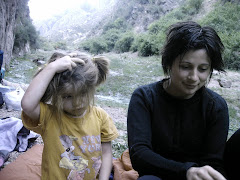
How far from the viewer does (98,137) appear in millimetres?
1287

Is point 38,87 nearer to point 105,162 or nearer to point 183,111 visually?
point 105,162

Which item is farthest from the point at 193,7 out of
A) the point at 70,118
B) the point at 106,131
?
the point at 70,118

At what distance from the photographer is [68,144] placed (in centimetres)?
120

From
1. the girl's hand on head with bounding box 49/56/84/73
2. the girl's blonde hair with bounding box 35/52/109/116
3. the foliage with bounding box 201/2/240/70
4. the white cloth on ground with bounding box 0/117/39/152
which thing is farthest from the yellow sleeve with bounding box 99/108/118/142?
the foliage with bounding box 201/2/240/70

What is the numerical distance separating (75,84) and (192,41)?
0.64m

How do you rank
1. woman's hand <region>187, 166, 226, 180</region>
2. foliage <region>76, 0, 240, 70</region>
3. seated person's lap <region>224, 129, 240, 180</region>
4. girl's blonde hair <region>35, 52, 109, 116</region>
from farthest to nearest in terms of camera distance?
foliage <region>76, 0, 240, 70</region>, seated person's lap <region>224, 129, 240, 180</region>, girl's blonde hair <region>35, 52, 109, 116</region>, woman's hand <region>187, 166, 226, 180</region>

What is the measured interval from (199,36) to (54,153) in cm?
102

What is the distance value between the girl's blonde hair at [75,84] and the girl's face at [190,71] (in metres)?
0.47

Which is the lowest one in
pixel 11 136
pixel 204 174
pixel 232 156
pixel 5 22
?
pixel 11 136

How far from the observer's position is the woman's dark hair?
104 centimetres

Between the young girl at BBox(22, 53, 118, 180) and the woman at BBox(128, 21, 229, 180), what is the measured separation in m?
0.25

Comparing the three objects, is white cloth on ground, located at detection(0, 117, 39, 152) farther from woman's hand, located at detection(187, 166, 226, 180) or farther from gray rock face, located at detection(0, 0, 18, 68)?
gray rock face, located at detection(0, 0, 18, 68)

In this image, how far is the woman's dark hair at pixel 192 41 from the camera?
1038mm

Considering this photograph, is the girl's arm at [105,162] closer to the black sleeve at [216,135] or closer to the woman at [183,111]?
the woman at [183,111]
